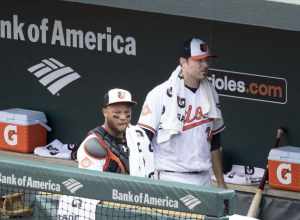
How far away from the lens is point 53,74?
Answer: 11.1 meters

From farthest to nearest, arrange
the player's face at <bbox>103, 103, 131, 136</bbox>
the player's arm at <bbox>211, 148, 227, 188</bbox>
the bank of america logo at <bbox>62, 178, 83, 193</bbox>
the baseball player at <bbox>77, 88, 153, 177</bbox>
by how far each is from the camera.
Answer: the player's arm at <bbox>211, 148, 227, 188</bbox>, the player's face at <bbox>103, 103, 131, 136</bbox>, the baseball player at <bbox>77, 88, 153, 177</bbox>, the bank of america logo at <bbox>62, 178, 83, 193</bbox>

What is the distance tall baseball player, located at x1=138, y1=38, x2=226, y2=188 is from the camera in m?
8.56

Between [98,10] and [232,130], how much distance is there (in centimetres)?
149

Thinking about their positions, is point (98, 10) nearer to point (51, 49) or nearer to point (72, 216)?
point (51, 49)

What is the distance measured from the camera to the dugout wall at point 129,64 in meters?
9.99

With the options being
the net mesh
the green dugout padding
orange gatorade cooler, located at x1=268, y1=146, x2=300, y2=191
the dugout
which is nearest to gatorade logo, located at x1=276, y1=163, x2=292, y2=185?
orange gatorade cooler, located at x1=268, y1=146, x2=300, y2=191

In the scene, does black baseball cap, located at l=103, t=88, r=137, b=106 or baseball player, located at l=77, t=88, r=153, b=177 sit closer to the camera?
baseball player, located at l=77, t=88, r=153, b=177

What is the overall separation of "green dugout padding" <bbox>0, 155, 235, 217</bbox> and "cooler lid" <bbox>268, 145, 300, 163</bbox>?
304cm

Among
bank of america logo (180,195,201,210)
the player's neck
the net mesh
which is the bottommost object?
the net mesh

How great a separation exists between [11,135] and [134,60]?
4.16ft

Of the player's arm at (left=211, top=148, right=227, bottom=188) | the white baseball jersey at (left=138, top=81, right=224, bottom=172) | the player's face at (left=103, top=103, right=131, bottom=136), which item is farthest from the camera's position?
the player's arm at (left=211, top=148, right=227, bottom=188)

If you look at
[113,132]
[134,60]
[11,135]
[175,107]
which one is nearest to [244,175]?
[134,60]

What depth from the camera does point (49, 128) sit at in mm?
11047

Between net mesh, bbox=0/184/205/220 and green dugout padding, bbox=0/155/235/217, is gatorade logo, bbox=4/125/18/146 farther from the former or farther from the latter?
green dugout padding, bbox=0/155/235/217
